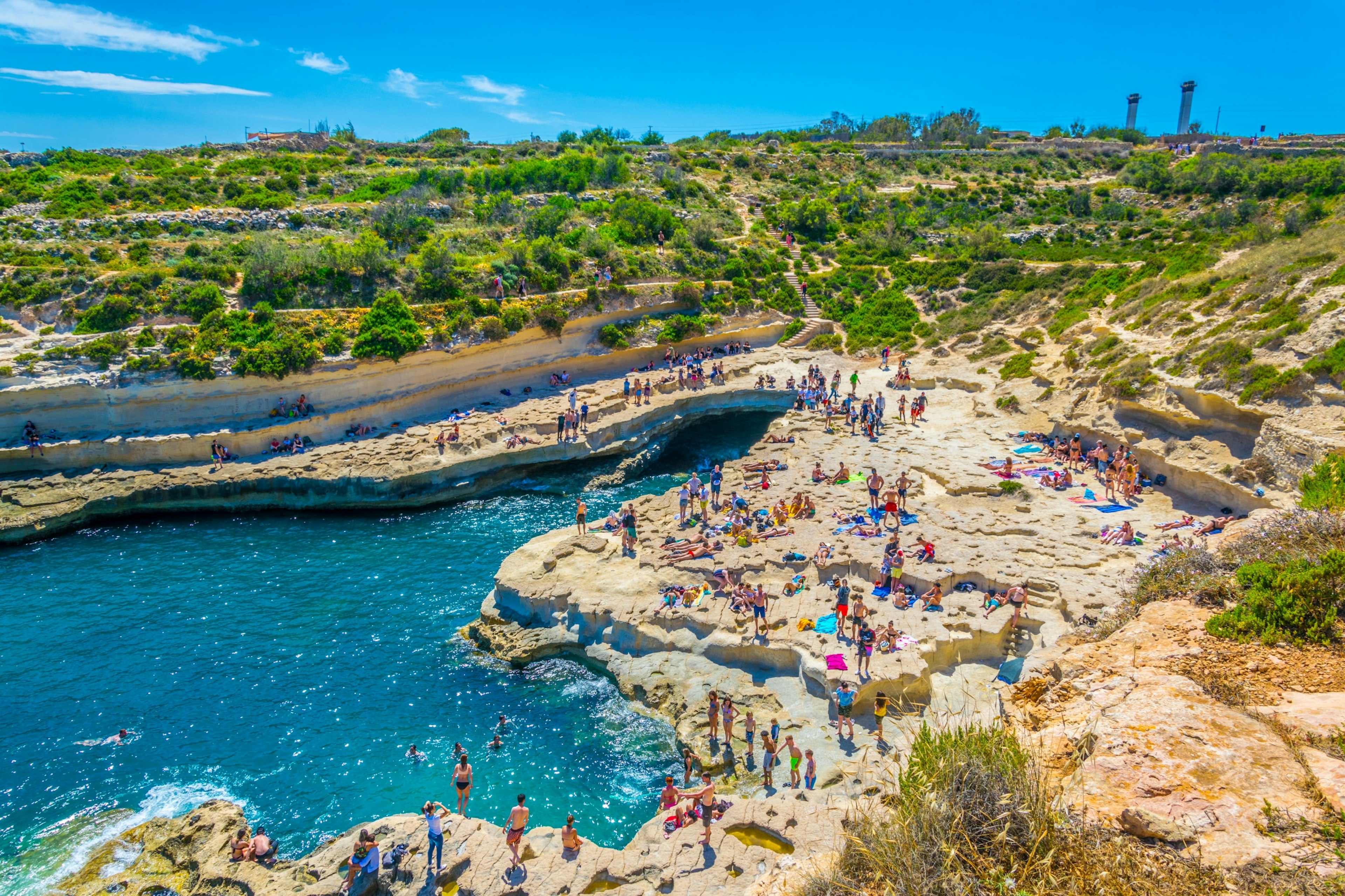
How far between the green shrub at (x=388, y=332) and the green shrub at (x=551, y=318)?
594 cm

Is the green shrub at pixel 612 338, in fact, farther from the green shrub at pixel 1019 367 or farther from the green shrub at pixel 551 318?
the green shrub at pixel 1019 367

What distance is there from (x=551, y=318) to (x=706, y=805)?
28050 mm

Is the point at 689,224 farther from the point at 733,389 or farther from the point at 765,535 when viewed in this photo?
the point at 765,535

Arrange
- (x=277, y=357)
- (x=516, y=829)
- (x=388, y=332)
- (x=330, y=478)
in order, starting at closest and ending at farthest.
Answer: (x=516, y=829), (x=330, y=478), (x=277, y=357), (x=388, y=332)

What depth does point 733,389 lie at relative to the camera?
3553cm

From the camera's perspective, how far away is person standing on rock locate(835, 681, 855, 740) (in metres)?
14.4

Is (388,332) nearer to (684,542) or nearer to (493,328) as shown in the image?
(493,328)

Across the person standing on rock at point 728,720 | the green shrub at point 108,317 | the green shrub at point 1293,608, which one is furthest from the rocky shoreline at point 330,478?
the green shrub at point 1293,608

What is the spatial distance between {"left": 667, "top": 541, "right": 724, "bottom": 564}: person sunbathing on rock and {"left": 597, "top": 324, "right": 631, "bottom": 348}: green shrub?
19.4 meters

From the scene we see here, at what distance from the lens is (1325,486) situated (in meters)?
15.4

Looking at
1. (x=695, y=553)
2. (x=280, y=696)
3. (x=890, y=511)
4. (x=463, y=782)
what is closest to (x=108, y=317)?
(x=280, y=696)

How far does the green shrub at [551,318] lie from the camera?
118ft

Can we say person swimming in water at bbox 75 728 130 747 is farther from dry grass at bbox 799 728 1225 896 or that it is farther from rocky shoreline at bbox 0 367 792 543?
dry grass at bbox 799 728 1225 896

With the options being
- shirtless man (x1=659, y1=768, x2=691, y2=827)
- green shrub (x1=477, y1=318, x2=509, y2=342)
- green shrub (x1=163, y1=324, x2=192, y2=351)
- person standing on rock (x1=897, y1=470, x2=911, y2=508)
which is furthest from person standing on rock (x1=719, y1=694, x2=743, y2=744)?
green shrub (x1=163, y1=324, x2=192, y2=351)
